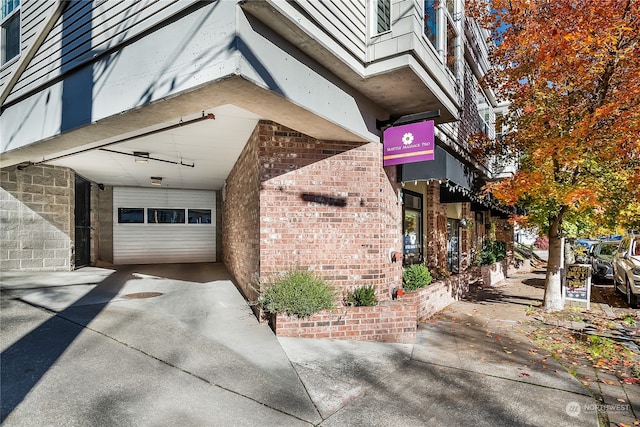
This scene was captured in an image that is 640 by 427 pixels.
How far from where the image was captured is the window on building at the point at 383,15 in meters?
6.14

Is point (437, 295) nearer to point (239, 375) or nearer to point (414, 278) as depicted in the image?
point (414, 278)

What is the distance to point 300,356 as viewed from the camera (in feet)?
15.8

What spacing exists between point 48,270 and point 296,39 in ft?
31.7

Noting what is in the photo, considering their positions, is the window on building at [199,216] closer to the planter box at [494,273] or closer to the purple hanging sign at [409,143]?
the purple hanging sign at [409,143]

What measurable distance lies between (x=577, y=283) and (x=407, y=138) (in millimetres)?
6143

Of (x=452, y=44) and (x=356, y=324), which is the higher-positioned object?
(x=452, y=44)

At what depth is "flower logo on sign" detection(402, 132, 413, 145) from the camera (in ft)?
20.7

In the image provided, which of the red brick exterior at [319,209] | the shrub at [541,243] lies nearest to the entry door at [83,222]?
the red brick exterior at [319,209]

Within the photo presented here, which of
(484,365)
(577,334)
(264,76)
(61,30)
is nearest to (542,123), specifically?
(577,334)

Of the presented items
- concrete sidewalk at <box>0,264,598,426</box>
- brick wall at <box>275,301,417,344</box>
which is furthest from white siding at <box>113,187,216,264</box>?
brick wall at <box>275,301,417,344</box>

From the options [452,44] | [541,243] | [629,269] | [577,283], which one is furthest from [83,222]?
[541,243]

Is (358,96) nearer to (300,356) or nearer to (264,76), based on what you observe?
(264,76)

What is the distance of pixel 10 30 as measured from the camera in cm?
797

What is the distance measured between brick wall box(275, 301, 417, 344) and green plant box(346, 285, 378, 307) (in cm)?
26
